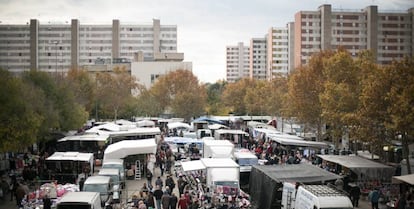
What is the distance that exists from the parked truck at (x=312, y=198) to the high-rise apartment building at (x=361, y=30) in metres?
112

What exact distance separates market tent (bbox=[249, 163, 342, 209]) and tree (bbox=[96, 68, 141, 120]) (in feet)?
172

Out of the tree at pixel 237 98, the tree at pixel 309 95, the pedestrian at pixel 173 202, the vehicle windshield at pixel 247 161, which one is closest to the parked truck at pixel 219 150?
the vehicle windshield at pixel 247 161

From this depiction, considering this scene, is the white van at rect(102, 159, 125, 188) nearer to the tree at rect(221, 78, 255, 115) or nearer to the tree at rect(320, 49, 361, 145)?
the tree at rect(320, 49, 361, 145)

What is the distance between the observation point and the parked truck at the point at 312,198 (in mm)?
17156

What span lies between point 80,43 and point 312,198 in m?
147

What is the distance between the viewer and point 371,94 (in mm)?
27281

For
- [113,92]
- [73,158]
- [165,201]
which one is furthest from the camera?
[113,92]

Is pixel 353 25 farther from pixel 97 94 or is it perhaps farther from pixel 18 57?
pixel 18 57

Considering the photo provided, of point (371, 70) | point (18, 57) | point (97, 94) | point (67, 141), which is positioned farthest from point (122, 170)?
point (18, 57)

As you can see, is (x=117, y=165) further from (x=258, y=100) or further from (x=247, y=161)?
(x=258, y=100)

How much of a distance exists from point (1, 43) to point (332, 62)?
450ft

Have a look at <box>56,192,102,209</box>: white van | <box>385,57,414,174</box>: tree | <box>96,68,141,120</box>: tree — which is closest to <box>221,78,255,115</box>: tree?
<box>96,68,141,120</box>: tree

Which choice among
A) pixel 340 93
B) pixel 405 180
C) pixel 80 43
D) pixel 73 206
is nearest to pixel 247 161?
pixel 340 93

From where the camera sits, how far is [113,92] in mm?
79125
